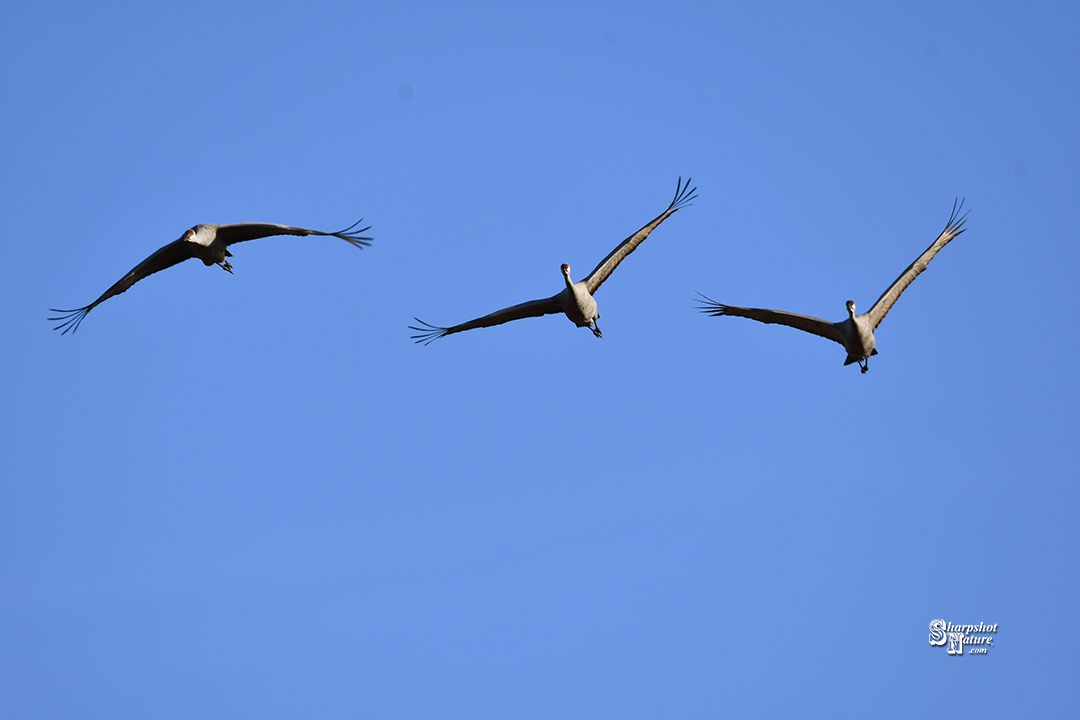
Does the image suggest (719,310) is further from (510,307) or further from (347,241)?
(347,241)

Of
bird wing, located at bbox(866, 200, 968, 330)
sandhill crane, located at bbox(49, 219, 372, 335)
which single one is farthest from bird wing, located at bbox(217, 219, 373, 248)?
bird wing, located at bbox(866, 200, 968, 330)

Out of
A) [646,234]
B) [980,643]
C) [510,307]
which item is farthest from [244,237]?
[980,643]

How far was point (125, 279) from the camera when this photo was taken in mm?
29922

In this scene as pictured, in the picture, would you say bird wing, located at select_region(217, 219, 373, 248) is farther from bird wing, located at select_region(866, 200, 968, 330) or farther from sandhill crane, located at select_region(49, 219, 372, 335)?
bird wing, located at select_region(866, 200, 968, 330)

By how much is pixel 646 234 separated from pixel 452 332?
4.97 metres

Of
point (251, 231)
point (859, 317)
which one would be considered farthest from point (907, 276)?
point (251, 231)

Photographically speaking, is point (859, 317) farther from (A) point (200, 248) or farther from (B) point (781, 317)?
(A) point (200, 248)

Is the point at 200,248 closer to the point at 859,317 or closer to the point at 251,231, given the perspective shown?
the point at 251,231

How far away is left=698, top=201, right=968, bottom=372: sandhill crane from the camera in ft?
94.5

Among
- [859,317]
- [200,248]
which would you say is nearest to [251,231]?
[200,248]

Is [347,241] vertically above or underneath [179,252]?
underneath

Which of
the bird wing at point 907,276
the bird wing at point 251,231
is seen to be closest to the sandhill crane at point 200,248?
the bird wing at point 251,231

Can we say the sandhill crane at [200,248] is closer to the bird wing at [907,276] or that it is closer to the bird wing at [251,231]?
the bird wing at [251,231]

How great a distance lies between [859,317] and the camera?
28.8 metres
